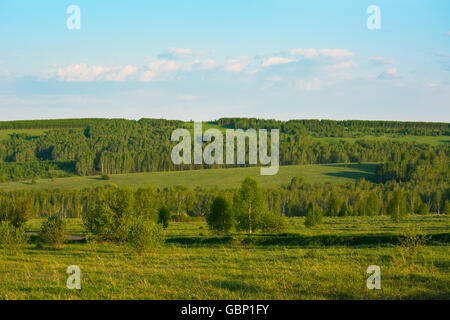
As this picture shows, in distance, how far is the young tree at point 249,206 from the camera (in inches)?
1927

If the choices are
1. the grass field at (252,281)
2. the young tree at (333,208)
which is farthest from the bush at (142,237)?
the young tree at (333,208)

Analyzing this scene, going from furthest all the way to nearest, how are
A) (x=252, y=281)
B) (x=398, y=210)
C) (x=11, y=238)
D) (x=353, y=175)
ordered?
1. (x=353, y=175)
2. (x=398, y=210)
3. (x=11, y=238)
4. (x=252, y=281)

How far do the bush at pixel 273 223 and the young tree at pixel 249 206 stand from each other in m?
0.84

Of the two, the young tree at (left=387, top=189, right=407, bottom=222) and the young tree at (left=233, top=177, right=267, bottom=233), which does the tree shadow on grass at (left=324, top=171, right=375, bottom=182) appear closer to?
the young tree at (left=387, top=189, right=407, bottom=222)

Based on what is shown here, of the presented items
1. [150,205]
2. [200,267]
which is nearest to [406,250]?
[200,267]

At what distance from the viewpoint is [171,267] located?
75.5 feet

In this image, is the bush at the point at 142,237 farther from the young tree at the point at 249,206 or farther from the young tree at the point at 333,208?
the young tree at the point at 333,208

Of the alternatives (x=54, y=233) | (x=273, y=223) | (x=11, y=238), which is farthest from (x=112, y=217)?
(x=273, y=223)

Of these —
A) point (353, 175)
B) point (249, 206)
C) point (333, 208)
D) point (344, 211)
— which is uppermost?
point (249, 206)

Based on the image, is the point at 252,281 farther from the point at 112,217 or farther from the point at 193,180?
the point at 193,180

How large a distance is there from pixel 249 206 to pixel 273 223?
141 inches

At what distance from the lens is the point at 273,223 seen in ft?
157

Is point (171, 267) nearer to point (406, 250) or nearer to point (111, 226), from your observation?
point (406, 250)
